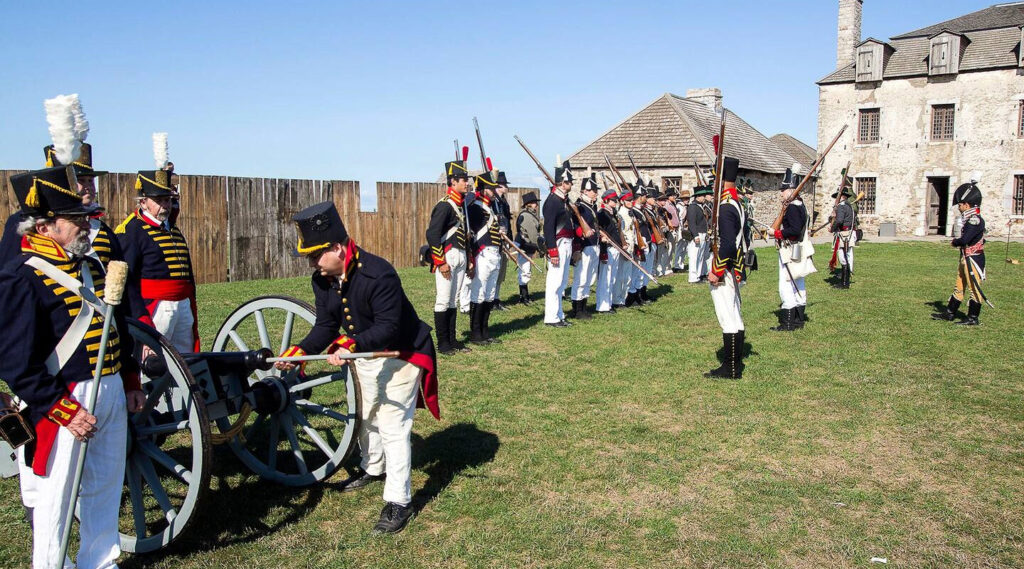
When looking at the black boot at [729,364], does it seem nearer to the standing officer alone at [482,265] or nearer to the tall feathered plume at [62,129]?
the standing officer alone at [482,265]

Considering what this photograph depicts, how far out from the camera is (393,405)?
13.9ft

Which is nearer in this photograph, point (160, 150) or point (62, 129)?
point (62, 129)

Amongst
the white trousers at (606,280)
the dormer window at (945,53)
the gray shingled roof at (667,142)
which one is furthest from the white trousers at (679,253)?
the dormer window at (945,53)

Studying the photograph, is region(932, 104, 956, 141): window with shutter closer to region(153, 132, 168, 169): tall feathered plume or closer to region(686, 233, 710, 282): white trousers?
region(686, 233, 710, 282): white trousers

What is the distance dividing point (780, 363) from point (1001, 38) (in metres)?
28.7

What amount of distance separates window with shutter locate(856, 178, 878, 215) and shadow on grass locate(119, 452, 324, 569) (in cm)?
3219

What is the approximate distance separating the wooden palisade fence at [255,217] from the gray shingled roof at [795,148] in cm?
3696

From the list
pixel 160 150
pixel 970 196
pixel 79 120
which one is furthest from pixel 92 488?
pixel 970 196

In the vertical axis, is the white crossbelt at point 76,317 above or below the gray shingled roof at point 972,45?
below

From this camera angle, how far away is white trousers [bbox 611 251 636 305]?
12310 mm

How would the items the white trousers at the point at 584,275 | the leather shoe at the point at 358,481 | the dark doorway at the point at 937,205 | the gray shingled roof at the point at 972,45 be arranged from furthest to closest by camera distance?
the dark doorway at the point at 937,205 < the gray shingled roof at the point at 972,45 < the white trousers at the point at 584,275 < the leather shoe at the point at 358,481

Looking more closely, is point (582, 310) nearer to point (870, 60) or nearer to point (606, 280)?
point (606, 280)

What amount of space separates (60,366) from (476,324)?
6.32 m

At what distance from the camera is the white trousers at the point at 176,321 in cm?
516
